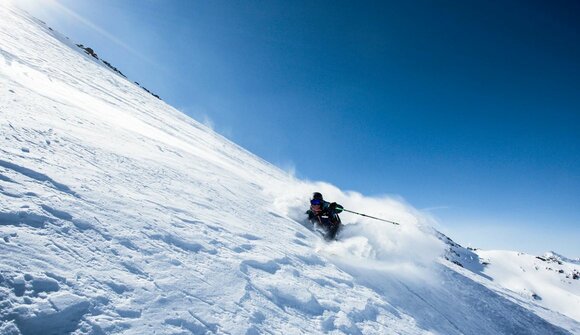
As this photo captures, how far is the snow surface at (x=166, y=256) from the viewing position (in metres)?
3.22

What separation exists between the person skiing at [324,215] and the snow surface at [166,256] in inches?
15.8

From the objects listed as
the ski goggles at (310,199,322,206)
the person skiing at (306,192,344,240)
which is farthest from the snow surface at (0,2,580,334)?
the ski goggles at (310,199,322,206)

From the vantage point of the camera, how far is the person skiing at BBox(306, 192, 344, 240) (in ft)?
39.1

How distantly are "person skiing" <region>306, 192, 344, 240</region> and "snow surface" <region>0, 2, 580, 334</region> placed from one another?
15.8 inches

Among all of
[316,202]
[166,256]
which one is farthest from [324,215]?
[166,256]

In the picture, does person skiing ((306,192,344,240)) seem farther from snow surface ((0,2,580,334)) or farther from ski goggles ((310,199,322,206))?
snow surface ((0,2,580,334))

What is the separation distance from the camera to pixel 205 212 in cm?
701

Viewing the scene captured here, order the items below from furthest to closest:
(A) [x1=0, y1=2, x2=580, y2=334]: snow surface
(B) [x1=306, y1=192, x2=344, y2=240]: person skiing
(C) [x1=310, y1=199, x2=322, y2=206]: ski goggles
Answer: (C) [x1=310, y1=199, x2=322, y2=206]: ski goggles, (B) [x1=306, y1=192, x2=344, y2=240]: person skiing, (A) [x1=0, y1=2, x2=580, y2=334]: snow surface

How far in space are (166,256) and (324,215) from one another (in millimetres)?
8301

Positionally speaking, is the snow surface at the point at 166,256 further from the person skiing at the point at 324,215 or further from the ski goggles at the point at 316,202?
the ski goggles at the point at 316,202

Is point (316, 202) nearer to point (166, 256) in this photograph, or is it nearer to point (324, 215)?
point (324, 215)

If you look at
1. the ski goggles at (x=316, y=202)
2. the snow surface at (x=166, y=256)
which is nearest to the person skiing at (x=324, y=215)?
the ski goggles at (x=316, y=202)

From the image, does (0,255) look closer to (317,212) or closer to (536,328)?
(317,212)

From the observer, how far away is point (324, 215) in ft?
40.2
